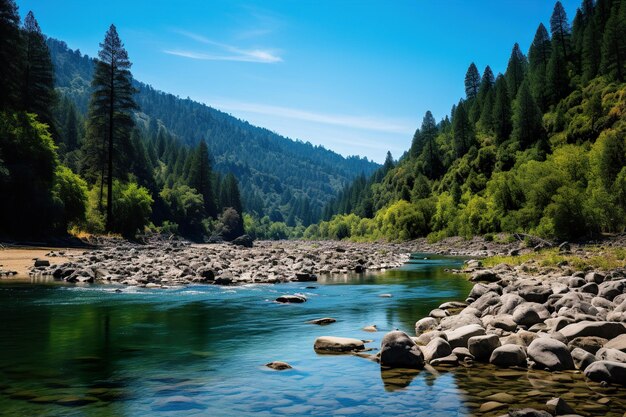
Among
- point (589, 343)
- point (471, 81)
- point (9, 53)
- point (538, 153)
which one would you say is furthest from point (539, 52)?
point (589, 343)

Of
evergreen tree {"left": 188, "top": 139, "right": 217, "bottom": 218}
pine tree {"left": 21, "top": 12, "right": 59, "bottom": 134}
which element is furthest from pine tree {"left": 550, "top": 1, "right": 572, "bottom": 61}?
pine tree {"left": 21, "top": 12, "right": 59, "bottom": 134}

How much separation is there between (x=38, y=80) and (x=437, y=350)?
60.8 m

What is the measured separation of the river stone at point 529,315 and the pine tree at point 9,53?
1773 inches

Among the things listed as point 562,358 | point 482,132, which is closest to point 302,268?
point 562,358

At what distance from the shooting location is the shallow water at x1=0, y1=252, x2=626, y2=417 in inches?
284

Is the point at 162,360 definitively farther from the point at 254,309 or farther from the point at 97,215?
the point at 97,215

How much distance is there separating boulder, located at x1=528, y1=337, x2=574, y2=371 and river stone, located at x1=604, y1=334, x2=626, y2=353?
894 mm

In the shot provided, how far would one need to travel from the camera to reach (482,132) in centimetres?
12456

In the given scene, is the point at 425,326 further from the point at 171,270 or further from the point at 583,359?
the point at 171,270

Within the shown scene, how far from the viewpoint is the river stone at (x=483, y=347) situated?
9883 mm

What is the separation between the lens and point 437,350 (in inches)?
389

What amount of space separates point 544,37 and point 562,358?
5996 inches

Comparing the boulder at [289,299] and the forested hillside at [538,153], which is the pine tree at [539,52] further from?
the boulder at [289,299]

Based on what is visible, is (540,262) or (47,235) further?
(47,235)
